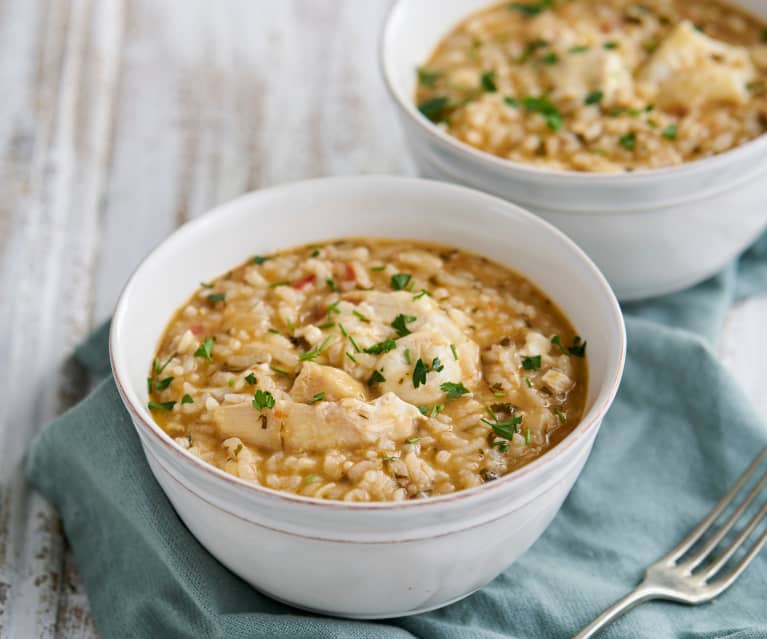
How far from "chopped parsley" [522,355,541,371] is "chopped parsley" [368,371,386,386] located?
441 millimetres

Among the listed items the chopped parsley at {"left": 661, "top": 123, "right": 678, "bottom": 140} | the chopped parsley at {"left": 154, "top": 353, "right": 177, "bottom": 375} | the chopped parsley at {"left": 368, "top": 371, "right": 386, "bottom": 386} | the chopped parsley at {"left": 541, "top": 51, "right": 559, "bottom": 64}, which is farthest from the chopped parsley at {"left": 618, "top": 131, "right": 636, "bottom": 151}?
the chopped parsley at {"left": 154, "top": 353, "right": 177, "bottom": 375}

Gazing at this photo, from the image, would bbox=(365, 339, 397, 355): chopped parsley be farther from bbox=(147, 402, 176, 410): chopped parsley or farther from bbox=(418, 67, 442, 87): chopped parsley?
bbox=(418, 67, 442, 87): chopped parsley

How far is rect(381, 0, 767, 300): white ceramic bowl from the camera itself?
159 inches

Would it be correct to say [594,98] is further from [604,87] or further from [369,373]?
[369,373]

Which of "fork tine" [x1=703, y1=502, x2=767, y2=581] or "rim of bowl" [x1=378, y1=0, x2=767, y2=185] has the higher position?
"rim of bowl" [x1=378, y1=0, x2=767, y2=185]

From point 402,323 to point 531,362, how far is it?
40cm

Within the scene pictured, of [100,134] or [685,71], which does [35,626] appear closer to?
[100,134]

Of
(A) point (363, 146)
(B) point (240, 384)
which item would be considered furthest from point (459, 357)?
(A) point (363, 146)

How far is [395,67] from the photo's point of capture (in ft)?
15.6

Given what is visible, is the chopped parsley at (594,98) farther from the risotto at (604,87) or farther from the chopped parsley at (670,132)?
the chopped parsley at (670,132)

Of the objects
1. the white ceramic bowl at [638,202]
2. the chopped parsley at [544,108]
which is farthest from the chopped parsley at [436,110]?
the chopped parsley at [544,108]

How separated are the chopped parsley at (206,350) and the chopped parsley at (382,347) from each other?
49 cm

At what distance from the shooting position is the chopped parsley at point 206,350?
3.49m

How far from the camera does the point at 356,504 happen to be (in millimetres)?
2783
